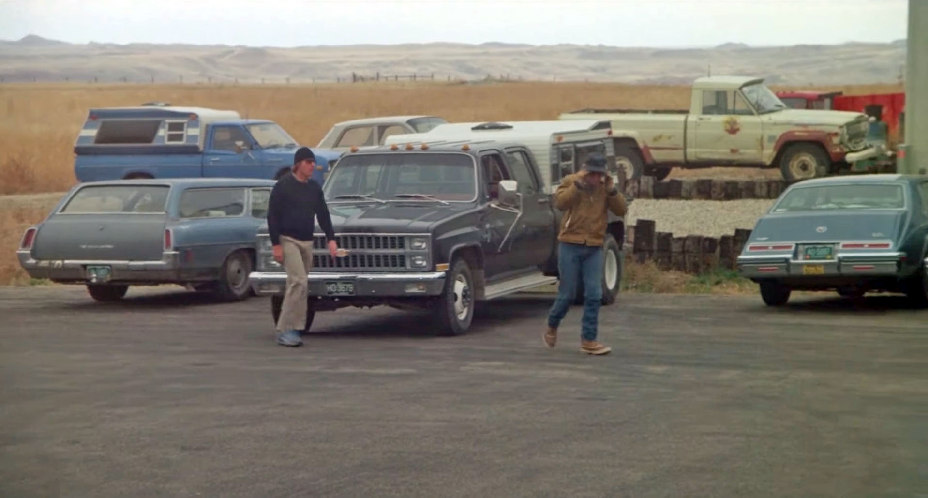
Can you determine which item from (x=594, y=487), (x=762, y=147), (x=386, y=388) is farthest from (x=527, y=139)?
(x=762, y=147)

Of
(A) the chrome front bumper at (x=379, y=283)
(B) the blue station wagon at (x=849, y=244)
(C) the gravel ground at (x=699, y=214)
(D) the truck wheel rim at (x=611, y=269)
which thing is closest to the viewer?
(A) the chrome front bumper at (x=379, y=283)

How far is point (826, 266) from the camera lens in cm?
1612

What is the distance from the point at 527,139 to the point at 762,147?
49.5 ft

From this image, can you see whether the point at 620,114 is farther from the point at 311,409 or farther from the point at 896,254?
the point at 311,409

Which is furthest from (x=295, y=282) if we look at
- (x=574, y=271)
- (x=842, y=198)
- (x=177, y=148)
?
(x=177, y=148)

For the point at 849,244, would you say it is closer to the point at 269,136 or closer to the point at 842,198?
the point at 842,198

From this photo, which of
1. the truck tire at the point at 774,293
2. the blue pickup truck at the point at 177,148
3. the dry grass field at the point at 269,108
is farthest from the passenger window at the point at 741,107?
the truck tire at the point at 774,293

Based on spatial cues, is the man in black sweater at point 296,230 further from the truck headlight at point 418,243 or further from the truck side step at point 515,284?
the truck side step at point 515,284

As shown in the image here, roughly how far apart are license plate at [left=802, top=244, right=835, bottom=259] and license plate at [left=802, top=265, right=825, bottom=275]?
4.4 inches

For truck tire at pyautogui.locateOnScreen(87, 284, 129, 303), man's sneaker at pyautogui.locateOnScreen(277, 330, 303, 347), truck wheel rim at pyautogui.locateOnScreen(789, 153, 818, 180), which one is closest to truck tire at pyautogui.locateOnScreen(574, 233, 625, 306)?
man's sneaker at pyautogui.locateOnScreen(277, 330, 303, 347)

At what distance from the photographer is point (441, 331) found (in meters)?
14.8

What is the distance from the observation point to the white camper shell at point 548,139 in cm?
1800

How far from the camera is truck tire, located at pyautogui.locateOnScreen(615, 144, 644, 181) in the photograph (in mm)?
33000

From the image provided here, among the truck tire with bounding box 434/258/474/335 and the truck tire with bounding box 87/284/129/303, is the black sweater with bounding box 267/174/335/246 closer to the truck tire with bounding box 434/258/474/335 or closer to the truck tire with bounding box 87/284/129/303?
the truck tire with bounding box 434/258/474/335
